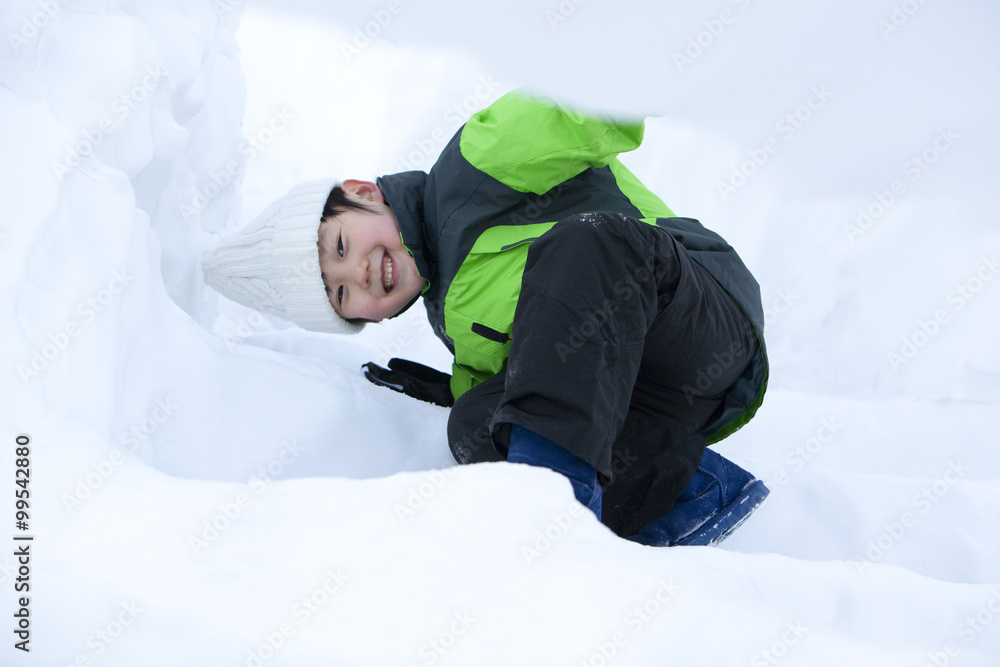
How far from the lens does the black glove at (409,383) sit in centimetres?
122

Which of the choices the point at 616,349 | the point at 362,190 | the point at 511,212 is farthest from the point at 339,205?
the point at 616,349

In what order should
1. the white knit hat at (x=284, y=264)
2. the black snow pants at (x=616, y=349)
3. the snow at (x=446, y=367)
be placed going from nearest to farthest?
the snow at (x=446, y=367), the black snow pants at (x=616, y=349), the white knit hat at (x=284, y=264)

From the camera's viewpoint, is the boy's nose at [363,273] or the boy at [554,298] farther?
the boy's nose at [363,273]

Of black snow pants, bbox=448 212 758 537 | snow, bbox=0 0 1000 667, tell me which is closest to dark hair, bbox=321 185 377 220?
snow, bbox=0 0 1000 667

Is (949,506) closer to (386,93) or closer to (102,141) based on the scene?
(102,141)

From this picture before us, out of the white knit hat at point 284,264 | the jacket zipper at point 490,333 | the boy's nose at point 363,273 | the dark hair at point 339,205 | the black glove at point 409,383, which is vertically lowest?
the black glove at point 409,383

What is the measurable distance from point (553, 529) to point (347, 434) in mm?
512

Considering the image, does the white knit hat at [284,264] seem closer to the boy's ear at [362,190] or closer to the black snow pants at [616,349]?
the boy's ear at [362,190]

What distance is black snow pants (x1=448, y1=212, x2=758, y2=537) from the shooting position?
2.15 ft

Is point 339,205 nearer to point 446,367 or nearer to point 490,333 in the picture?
point 490,333

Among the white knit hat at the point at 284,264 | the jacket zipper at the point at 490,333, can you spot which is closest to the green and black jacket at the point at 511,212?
the jacket zipper at the point at 490,333

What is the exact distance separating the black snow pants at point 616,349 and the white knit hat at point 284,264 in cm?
36

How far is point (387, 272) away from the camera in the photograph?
1130 millimetres

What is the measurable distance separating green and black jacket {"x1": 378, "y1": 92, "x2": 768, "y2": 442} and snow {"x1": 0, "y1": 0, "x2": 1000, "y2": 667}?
0.16 m
